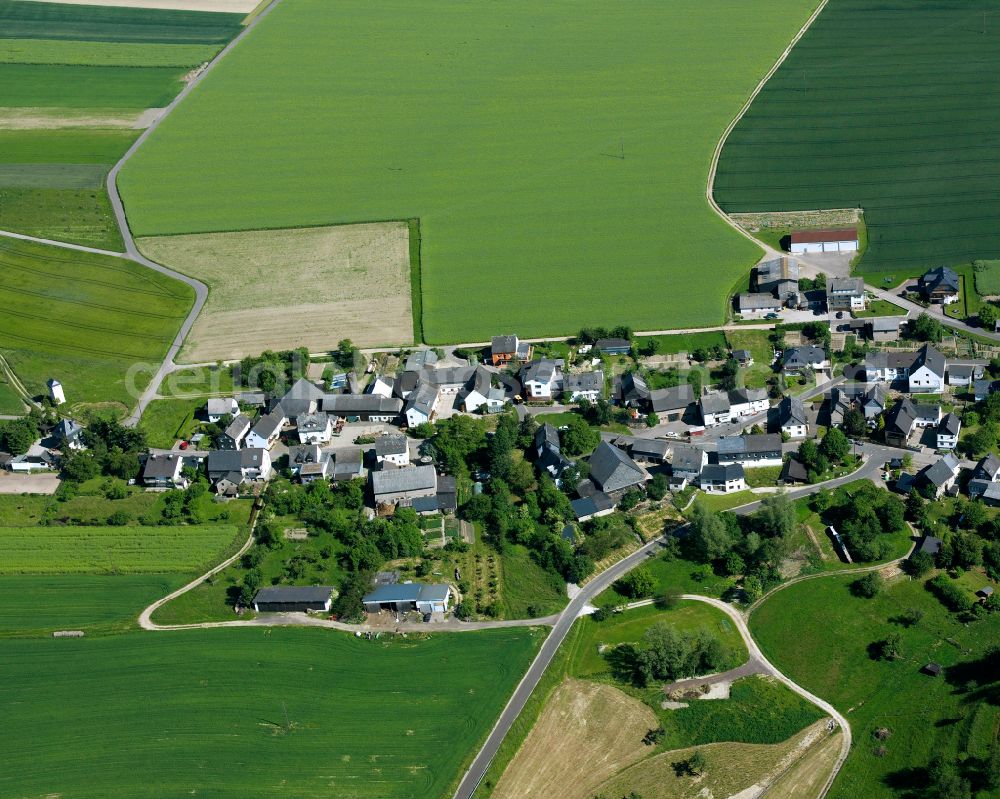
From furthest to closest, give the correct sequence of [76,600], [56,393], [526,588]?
1. [56,393]
2. [76,600]
3. [526,588]

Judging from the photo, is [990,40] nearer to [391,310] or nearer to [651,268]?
[651,268]

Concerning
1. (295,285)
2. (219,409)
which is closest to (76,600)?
(219,409)

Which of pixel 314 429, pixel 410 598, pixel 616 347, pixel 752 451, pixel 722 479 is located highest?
pixel 616 347

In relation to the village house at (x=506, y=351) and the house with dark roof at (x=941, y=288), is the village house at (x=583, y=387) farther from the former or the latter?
the house with dark roof at (x=941, y=288)

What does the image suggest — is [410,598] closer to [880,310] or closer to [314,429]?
[314,429]

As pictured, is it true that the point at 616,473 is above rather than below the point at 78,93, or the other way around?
below

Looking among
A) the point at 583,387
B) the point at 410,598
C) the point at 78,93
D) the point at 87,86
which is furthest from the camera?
the point at 87,86
